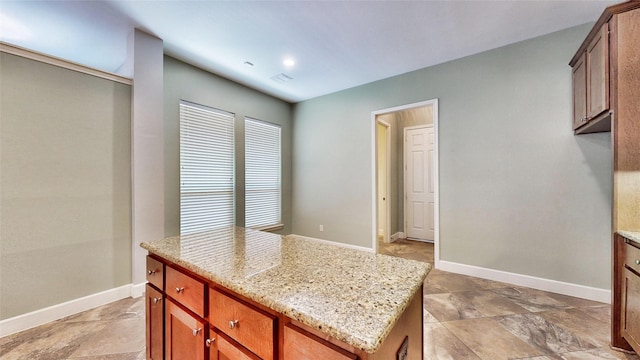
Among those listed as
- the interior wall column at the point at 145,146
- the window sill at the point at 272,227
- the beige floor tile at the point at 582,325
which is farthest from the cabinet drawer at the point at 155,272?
the beige floor tile at the point at 582,325

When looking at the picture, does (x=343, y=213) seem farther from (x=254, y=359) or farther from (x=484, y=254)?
(x=254, y=359)

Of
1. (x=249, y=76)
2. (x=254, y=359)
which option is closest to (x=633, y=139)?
(x=254, y=359)

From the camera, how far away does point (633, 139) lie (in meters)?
1.70

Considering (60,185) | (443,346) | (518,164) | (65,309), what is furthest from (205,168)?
(518,164)

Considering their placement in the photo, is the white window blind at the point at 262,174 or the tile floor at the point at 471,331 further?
the white window blind at the point at 262,174

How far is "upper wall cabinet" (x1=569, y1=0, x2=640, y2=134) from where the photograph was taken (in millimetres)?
1730

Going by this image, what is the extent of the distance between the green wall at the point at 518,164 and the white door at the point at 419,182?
173 centimetres

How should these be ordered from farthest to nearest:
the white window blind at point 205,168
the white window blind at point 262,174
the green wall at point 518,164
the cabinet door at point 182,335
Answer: the white window blind at point 262,174, the white window blind at point 205,168, the green wall at point 518,164, the cabinet door at point 182,335

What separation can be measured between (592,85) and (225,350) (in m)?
3.16

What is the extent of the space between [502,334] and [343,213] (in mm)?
2617

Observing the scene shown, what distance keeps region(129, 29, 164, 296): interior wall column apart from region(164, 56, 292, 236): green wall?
30 cm

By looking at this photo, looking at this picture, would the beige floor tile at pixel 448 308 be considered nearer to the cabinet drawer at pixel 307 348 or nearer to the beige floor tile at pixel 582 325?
the beige floor tile at pixel 582 325

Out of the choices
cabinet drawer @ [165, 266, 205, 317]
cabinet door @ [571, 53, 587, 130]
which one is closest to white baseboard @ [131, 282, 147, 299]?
cabinet drawer @ [165, 266, 205, 317]

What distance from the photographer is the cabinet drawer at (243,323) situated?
32.4 inches
